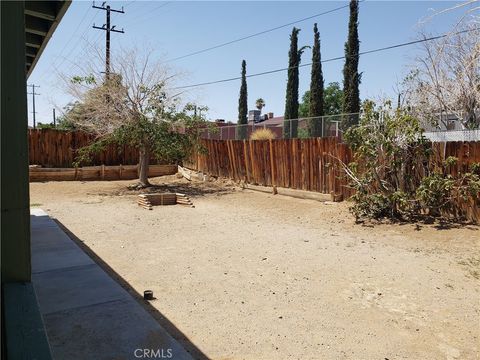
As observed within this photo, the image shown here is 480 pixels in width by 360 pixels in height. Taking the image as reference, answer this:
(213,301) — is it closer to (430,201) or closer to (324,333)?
(324,333)

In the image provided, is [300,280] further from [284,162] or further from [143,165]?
[143,165]

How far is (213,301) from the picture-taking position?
4230 mm

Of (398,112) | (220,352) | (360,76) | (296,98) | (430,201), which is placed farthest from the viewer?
Answer: (296,98)

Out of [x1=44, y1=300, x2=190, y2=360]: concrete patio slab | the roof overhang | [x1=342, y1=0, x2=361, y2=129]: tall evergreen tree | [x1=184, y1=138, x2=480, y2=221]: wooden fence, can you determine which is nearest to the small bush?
[x1=184, y1=138, x2=480, y2=221]: wooden fence

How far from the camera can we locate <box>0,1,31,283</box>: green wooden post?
5.42 feet

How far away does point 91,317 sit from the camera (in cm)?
351

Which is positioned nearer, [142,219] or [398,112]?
[398,112]

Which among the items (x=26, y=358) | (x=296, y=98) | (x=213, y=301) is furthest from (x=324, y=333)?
(x=296, y=98)

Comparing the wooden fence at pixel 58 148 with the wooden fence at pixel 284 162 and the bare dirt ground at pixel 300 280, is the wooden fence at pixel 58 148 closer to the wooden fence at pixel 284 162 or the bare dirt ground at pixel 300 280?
the wooden fence at pixel 284 162

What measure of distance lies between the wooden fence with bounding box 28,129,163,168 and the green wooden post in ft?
52.1

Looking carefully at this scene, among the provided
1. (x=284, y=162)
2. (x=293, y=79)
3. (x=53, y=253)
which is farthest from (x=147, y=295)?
(x=293, y=79)

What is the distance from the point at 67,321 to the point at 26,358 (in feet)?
7.37

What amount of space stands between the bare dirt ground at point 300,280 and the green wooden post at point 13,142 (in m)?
1.89

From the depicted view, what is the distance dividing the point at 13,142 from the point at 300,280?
399 cm
